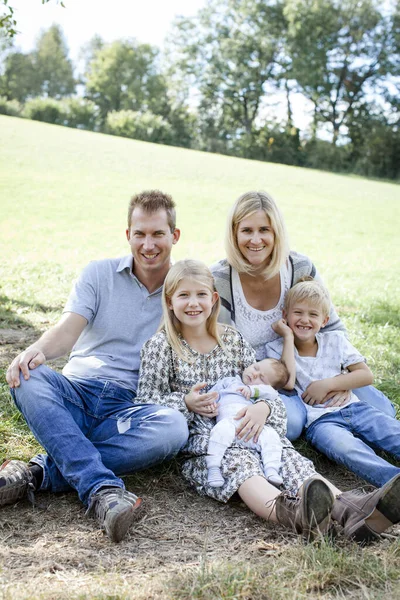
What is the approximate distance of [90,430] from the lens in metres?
3.48

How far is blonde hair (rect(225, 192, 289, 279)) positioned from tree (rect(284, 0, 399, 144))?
→ 46242 mm

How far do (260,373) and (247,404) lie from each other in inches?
10.9

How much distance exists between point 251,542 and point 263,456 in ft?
1.68

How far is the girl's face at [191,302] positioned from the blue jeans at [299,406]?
710mm

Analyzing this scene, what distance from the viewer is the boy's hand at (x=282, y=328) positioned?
389cm

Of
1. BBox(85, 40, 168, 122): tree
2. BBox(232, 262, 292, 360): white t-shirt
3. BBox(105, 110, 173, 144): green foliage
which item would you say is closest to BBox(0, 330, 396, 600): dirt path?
BBox(232, 262, 292, 360): white t-shirt

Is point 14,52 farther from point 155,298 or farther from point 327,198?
point 155,298

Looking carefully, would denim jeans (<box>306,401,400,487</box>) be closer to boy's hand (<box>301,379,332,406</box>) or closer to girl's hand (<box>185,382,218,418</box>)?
boy's hand (<box>301,379,332,406</box>)

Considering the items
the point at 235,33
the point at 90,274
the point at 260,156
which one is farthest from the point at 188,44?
the point at 90,274

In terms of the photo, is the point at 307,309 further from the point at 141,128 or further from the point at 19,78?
the point at 19,78

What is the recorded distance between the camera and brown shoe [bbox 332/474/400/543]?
8.52ft

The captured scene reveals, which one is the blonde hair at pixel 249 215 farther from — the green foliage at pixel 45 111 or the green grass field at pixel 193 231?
the green foliage at pixel 45 111

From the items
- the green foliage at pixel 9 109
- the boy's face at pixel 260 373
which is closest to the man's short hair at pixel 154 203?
the boy's face at pixel 260 373

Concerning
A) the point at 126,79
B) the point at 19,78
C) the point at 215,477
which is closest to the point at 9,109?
the point at 126,79
